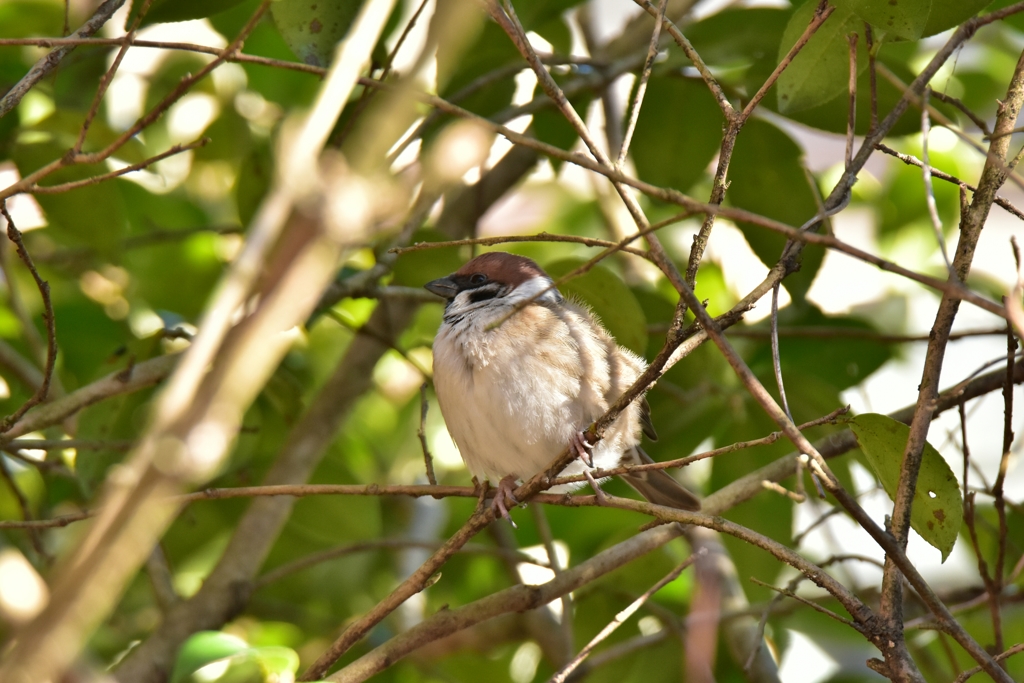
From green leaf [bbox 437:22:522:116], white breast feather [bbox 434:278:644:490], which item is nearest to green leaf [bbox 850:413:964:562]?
white breast feather [bbox 434:278:644:490]

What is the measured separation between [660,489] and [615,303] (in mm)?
953

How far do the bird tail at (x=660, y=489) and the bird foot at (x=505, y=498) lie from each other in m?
0.60

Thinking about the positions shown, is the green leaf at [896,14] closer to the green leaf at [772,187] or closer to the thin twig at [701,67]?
the thin twig at [701,67]

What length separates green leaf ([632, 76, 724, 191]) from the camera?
3.24 meters

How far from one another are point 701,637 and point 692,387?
84 centimetres

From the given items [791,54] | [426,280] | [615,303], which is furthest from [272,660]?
[426,280]

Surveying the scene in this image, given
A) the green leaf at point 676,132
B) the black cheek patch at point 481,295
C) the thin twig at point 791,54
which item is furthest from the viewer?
the black cheek patch at point 481,295

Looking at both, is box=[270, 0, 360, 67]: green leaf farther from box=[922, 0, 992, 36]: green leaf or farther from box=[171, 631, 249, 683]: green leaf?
box=[171, 631, 249, 683]: green leaf

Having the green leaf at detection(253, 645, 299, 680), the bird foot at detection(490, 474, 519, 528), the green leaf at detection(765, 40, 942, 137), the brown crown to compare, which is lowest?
the green leaf at detection(253, 645, 299, 680)

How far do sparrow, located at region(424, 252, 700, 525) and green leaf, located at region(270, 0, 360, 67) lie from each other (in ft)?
→ 3.02

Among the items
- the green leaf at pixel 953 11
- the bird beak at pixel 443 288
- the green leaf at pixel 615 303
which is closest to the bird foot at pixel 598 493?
the green leaf at pixel 615 303

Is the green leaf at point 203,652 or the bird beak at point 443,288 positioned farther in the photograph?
the bird beak at point 443,288

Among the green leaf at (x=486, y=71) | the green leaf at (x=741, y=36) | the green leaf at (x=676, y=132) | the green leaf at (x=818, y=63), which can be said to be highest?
the green leaf at (x=486, y=71)

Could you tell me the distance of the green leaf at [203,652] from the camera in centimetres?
141
